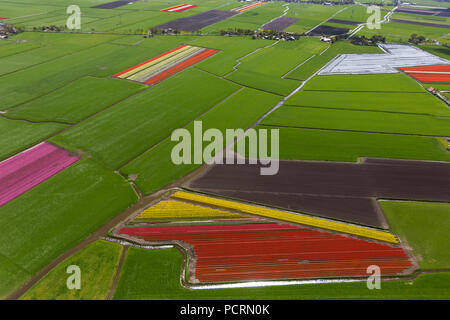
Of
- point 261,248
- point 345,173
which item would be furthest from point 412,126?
point 261,248

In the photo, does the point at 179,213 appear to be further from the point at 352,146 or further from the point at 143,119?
the point at 352,146

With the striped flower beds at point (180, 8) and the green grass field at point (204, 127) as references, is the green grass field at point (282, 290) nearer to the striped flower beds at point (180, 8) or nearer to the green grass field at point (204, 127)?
the green grass field at point (204, 127)

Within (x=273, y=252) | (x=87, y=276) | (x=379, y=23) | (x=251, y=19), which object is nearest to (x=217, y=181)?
(x=273, y=252)

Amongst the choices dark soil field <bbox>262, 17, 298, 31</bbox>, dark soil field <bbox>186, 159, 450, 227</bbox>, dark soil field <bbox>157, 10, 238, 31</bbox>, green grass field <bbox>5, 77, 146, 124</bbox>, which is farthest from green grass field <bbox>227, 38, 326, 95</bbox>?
dark soil field <bbox>157, 10, 238, 31</bbox>

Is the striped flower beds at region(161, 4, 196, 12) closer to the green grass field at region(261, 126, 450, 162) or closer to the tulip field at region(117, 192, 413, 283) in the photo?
the green grass field at region(261, 126, 450, 162)

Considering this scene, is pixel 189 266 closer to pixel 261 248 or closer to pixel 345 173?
pixel 261 248
